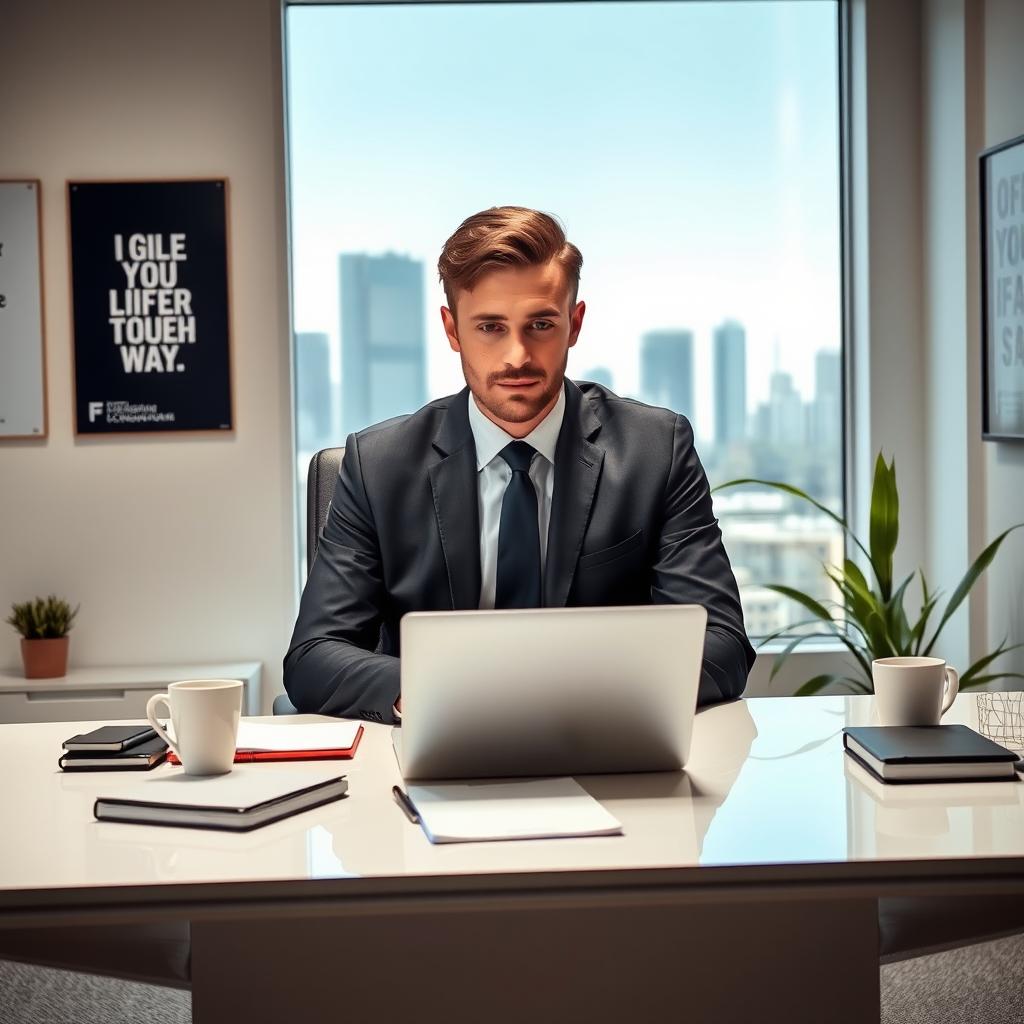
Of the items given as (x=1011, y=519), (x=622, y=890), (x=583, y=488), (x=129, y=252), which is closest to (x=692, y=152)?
(x=1011, y=519)

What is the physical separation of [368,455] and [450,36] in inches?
99.9

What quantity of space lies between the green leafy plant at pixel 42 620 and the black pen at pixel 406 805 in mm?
2851

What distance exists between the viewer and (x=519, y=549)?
80.5 inches

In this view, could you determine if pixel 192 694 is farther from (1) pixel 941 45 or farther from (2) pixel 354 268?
(1) pixel 941 45

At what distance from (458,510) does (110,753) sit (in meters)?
0.81

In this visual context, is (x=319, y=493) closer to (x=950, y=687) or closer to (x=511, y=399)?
(x=511, y=399)

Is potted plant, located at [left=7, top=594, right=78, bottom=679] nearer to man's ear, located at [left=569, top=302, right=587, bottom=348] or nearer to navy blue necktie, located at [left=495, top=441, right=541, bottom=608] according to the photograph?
navy blue necktie, located at [left=495, top=441, right=541, bottom=608]

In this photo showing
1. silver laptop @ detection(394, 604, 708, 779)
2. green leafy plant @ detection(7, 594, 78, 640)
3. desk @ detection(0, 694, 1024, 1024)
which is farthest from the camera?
green leafy plant @ detection(7, 594, 78, 640)

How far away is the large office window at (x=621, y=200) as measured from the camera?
166 inches

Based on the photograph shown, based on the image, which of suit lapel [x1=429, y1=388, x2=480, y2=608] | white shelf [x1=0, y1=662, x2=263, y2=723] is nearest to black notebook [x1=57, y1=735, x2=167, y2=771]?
suit lapel [x1=429, y1=388, x2=480, y2=608]

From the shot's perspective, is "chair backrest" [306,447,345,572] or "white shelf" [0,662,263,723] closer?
"chair backrest" [306,447,345,572]

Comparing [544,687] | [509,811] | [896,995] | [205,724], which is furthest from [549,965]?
[896,995]

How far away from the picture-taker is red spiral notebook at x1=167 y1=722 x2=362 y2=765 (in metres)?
1.47

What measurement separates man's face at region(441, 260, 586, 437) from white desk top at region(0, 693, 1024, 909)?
782mm
